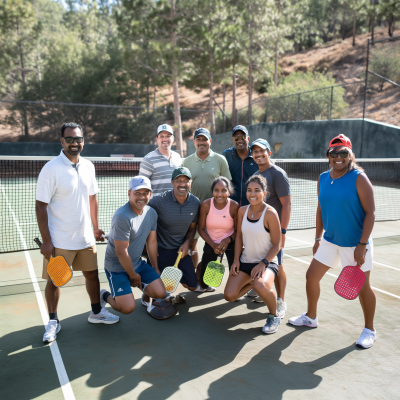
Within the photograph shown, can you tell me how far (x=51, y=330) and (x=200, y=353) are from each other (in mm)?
1593

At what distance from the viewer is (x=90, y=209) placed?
4488 millimetres

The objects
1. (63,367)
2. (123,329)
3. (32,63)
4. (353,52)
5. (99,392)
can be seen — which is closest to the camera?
(99,392)

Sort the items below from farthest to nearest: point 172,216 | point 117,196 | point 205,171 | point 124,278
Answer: point 117,196 < point 205,171 < point 172,216 < point 124,278

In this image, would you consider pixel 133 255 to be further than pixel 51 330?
Yes

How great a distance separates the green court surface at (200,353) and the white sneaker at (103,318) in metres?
0.07

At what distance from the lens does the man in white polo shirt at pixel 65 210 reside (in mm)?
3920

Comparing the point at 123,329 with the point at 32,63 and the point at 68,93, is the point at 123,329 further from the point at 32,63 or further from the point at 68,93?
the point at 32,63

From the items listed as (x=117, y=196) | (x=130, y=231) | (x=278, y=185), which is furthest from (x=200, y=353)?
(x=117, y=196)

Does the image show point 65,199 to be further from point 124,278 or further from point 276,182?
point 276,182

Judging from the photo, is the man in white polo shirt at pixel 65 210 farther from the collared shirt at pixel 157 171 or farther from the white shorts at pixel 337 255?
the white shorts at pixel 337 255

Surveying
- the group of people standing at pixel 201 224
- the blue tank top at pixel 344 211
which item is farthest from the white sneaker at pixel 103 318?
the blue tank top at pixel 344 211

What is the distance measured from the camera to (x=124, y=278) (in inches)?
172

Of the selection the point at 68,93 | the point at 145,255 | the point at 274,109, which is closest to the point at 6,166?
the point at 68,93

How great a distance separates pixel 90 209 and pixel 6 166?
1931 centimetres
